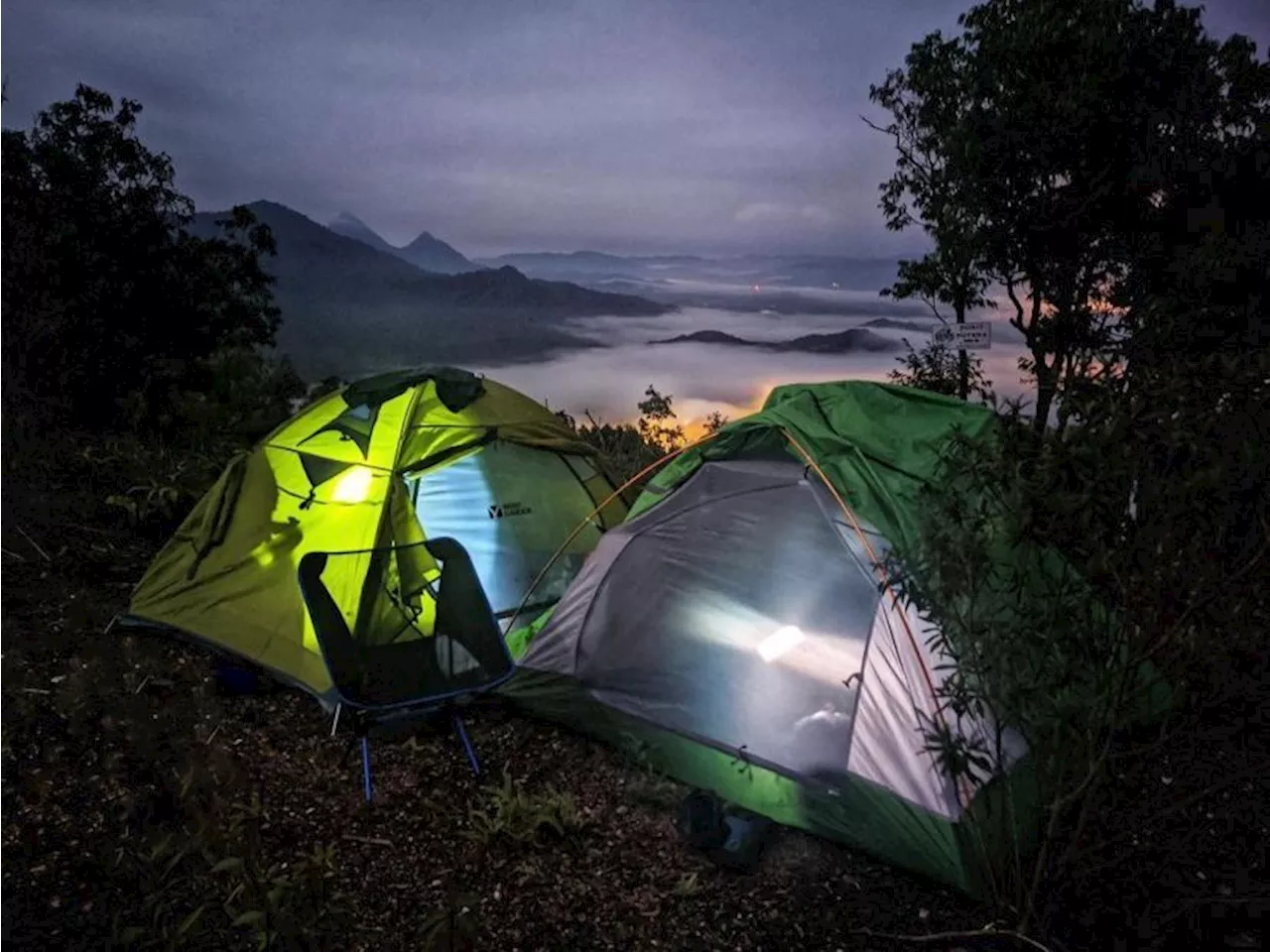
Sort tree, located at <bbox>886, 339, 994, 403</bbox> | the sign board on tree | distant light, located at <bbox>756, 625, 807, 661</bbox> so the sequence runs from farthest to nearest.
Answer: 1. tree, located at <bbox>886, 339, 994, 403</bbox>
2. the sign board on tree
3. distant light, located at <bbox>756, 625, 807, 661</bbox>

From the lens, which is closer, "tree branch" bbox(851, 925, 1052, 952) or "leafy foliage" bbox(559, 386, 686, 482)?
"tree branch" bbox(851, 925, 1052, 952)

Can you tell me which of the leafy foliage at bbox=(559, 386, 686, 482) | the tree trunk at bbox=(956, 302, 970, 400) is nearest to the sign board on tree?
the tree trunk at bbox=(956, 302, 970, 400)

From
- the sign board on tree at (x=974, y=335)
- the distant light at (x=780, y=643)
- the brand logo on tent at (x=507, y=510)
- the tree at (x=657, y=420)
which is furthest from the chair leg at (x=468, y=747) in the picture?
the tree at (x=657, y=420)

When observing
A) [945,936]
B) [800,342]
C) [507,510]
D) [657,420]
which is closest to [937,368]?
[657,420]

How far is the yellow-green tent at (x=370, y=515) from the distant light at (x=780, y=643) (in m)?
1.38

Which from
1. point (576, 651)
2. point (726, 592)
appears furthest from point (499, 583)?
point (726, 592)

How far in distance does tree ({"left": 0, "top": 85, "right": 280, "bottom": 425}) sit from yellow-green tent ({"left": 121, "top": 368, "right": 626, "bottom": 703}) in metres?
5.31

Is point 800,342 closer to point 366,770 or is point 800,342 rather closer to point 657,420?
point 657,420

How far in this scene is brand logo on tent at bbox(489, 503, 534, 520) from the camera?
5754 millimetres

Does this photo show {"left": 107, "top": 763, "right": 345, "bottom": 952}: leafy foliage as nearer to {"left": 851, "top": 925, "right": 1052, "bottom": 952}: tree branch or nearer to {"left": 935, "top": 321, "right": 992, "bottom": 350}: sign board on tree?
{"left": 851, "top": 925, "right": 1052, "bottom": 952}: tree branch

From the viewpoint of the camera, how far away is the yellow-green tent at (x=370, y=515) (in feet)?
16.9

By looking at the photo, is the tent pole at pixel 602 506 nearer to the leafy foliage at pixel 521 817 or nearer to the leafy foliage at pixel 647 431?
the leafy foliage at pixel 521 817

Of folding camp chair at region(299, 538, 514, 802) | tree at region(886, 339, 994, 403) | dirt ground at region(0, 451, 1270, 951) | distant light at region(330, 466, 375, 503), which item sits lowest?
dirt ground at region(0, 451, 1270, 951)

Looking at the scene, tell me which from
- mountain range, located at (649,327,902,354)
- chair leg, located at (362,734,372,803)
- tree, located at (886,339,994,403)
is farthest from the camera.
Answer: mountain range, located at (649,327,902,354)
